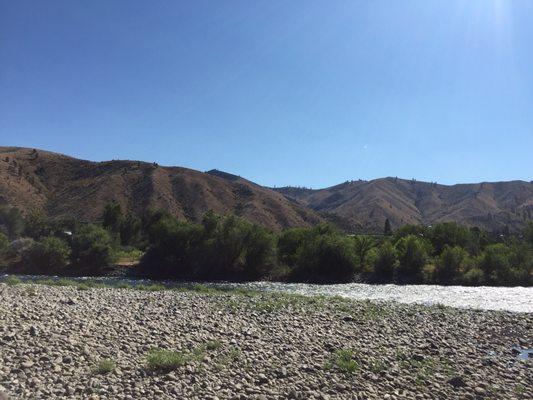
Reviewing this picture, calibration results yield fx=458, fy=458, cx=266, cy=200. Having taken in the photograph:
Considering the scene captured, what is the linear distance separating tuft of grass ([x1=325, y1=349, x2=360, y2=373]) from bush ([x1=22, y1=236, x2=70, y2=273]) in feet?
167

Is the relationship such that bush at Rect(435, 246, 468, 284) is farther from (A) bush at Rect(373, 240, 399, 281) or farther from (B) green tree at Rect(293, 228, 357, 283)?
(B) green tree at Rect(293, 228, 357, 283)

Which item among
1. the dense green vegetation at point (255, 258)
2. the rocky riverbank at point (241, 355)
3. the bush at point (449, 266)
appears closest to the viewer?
the rocky riverbank at point (241, 355)

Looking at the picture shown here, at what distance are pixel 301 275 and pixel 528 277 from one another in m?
27.3

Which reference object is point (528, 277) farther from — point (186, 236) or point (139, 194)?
point (139, 194)

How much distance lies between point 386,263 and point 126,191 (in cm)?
8295

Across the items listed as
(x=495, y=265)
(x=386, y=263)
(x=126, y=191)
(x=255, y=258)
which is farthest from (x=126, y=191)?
(x=495, y=265)

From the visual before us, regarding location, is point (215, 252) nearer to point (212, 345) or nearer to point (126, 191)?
point (212, 345)

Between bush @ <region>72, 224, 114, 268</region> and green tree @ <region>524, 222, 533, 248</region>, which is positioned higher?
green tree @ <region>524, 222, 533, 248</region>

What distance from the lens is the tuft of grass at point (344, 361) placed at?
1473cm

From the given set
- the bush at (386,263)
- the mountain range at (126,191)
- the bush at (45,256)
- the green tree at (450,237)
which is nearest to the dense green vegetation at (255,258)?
the bush at (386,263)

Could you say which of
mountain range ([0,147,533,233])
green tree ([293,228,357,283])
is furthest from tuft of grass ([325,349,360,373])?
mountain range ([0,147,533,233])

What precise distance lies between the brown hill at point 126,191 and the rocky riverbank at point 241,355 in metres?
90.1

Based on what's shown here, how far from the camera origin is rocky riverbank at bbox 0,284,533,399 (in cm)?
1233

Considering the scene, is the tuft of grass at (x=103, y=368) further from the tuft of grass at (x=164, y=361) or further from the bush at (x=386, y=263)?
the bush at (x=386, y=263)
